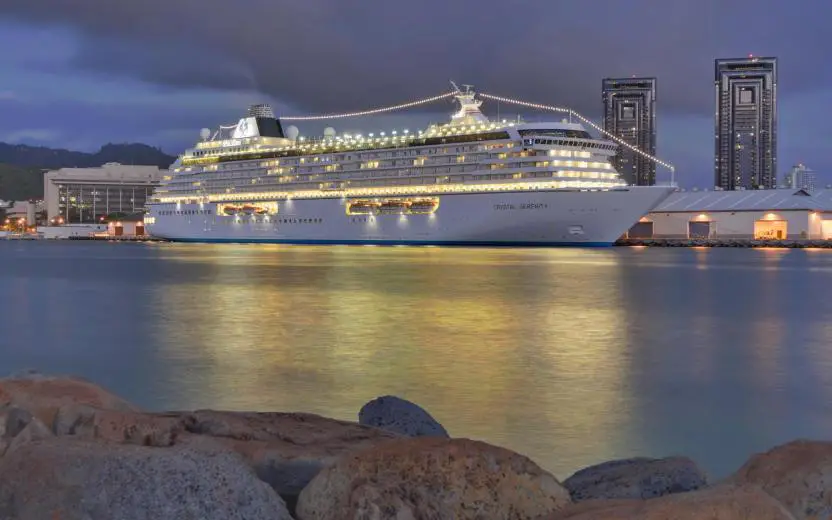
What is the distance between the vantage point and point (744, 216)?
95.2 m

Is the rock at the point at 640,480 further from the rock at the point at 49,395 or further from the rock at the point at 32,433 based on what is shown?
the rock at the point at 49,395

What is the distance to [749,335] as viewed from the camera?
1544 centimetres

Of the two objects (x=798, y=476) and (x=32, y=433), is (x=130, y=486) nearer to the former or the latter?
(x=32, y=433)

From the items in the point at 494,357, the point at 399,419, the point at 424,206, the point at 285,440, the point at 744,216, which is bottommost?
the point at 494,357

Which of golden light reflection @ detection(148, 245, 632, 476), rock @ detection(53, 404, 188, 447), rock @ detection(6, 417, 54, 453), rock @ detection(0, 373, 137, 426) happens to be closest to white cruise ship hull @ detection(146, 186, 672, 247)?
golden light reflection @ detection(148, 245, 632, 476)

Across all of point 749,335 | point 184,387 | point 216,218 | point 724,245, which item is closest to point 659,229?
point 724,245

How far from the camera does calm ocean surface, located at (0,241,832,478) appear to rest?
7.95m

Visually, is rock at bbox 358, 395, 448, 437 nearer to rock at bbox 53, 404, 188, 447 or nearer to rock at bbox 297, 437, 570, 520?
rock at bbox 53, 404, 188, 447

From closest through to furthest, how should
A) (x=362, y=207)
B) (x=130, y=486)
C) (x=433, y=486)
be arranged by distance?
(x=130, y=486), (x=433, y=486), (x=362, y=207)

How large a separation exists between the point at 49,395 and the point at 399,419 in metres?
2.17

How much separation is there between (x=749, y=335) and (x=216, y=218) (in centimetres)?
9000

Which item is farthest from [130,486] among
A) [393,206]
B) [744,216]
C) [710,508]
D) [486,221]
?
[744,216]

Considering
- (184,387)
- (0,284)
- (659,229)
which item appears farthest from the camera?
(659,229)

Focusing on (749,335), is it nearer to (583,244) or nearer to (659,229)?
(583,244)
